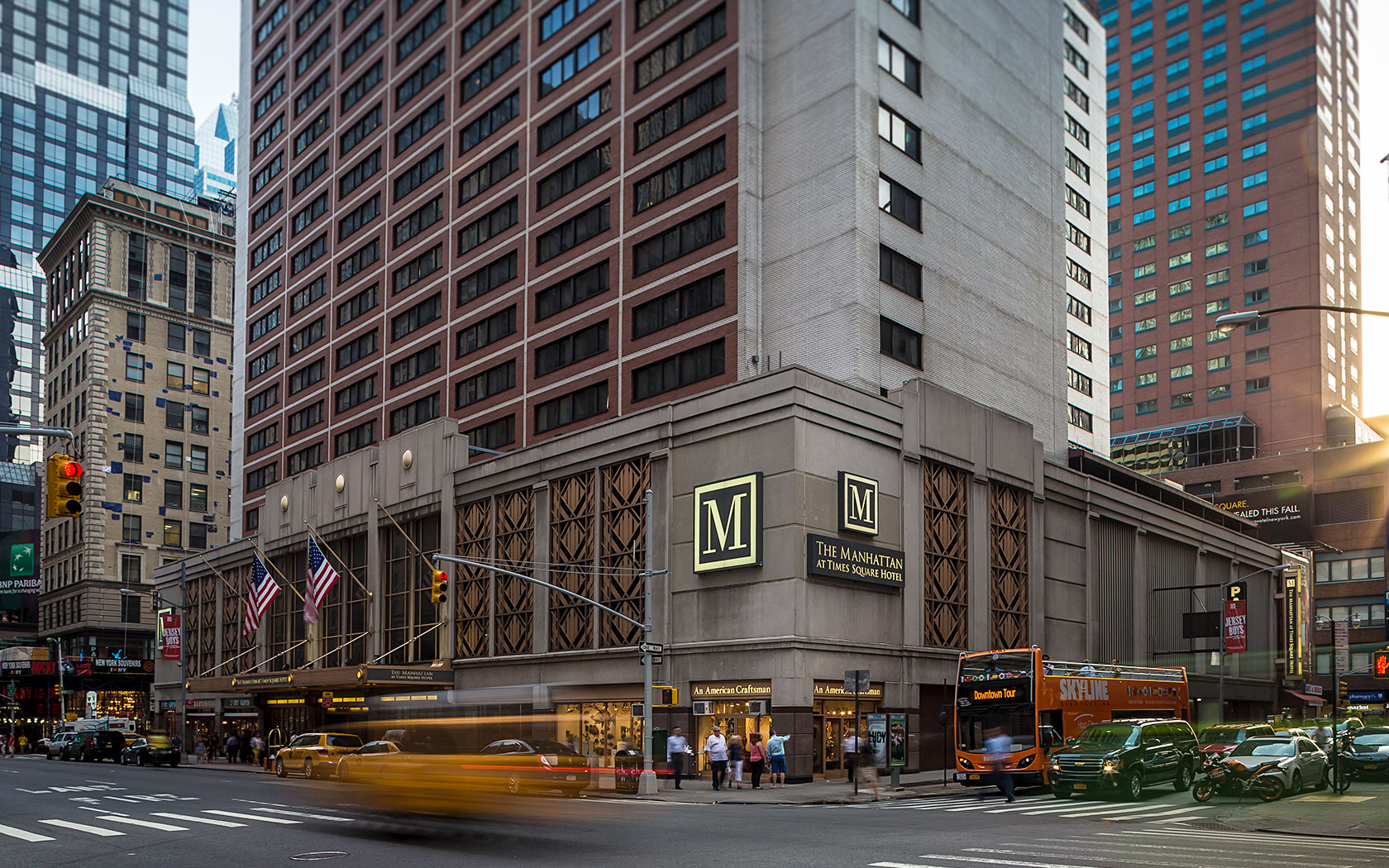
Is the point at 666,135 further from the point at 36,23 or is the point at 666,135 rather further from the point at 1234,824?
the point at 36,23

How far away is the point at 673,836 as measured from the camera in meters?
21.4

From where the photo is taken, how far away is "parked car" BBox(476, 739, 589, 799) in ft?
71.7

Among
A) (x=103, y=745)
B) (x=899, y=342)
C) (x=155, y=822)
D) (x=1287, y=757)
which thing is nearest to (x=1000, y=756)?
(x=1287, y=757)

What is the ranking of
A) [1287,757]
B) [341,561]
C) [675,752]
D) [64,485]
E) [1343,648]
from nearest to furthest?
[64,485]
[1287,757]
[675,752]
[341,561]
[1343,648]

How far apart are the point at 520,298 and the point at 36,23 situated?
14732 centimetres

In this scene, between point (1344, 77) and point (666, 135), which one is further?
point (1344, 77)

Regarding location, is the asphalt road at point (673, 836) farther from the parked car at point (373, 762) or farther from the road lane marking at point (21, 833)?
the parked car at point (373, 762)

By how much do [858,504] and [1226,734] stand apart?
1437 cm

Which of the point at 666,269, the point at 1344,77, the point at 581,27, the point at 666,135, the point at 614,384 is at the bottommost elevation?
the point at 614,384

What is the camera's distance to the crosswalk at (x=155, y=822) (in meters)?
22.7

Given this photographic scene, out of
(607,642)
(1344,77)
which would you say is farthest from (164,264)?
(1344,77)

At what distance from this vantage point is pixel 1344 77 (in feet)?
462

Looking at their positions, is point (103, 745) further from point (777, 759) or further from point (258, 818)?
point (258, 818)

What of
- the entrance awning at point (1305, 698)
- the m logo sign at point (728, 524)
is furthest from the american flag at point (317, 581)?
the entrance awning at point (1305, 698)
